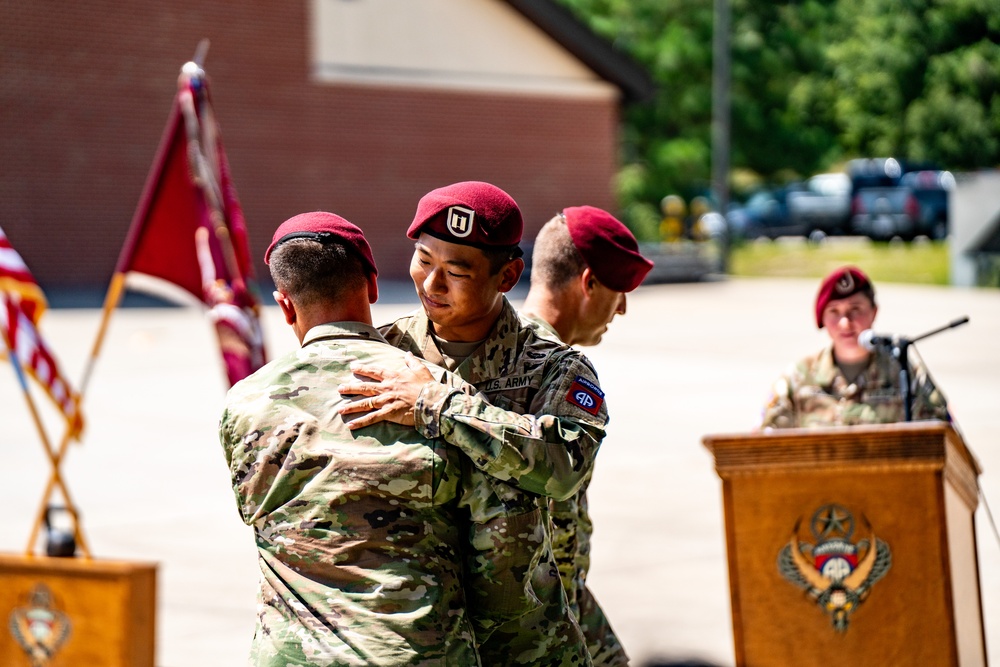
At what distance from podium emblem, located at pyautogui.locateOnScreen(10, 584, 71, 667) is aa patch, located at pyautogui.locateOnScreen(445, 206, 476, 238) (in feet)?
4.76

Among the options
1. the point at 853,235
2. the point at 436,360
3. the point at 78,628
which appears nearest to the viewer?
the point at 436,360

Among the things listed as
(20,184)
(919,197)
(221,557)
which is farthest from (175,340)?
(919,197)

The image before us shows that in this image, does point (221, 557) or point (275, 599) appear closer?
point (275, 599)

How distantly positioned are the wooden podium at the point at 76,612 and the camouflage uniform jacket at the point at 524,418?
0.86 meters

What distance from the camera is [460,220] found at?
253 centimetres

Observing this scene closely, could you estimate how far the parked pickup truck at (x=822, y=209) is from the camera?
3872cm

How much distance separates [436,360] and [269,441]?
569mm

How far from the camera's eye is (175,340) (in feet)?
57.3

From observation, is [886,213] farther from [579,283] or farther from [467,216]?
[467,216]

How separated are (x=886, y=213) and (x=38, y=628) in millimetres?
34954

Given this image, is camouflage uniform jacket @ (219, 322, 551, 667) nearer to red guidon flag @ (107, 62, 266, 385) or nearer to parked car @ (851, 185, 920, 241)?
red guidon flag @ (107, 62, 266, 385)

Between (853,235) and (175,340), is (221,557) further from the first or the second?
(853,235)

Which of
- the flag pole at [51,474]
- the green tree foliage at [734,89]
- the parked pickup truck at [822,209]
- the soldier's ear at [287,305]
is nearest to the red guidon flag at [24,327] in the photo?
the flag pole at [51,474]

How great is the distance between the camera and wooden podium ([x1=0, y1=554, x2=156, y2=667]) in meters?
2.96
